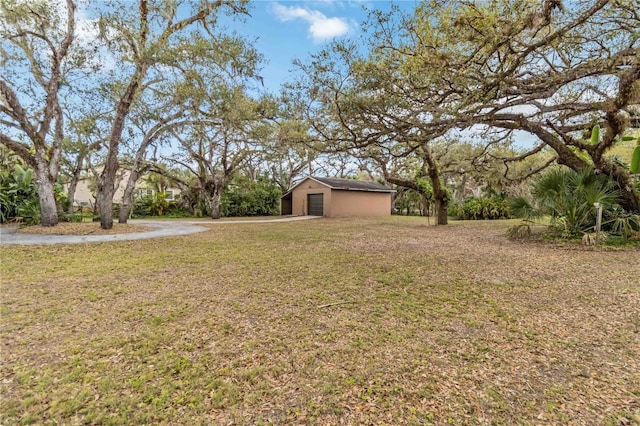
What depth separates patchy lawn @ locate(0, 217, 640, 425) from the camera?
1922 millimetres

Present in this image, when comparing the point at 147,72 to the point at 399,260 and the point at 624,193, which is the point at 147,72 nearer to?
the point at 399,260

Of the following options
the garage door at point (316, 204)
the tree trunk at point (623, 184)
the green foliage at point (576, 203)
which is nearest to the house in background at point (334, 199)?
the garage door at point (316, 204)

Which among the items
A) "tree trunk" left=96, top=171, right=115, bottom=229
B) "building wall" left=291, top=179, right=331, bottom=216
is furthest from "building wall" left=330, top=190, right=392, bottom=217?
"tree trunk" left=96, top=171, right=115, bottom=229

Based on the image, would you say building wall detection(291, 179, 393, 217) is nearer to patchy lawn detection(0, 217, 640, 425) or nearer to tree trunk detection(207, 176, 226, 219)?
tree trunk detection(207, 176, 226, 219)

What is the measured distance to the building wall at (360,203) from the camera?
2081 cm

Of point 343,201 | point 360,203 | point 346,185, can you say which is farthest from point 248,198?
point 360,203

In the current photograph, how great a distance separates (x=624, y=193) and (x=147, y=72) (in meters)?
14.4

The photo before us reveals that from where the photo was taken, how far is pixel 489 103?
6227mm

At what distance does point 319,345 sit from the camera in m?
2.70

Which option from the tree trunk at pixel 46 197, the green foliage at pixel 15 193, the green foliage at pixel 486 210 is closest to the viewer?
the tree trunk at pixel 46 197

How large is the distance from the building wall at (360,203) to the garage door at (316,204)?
1103 millimetres

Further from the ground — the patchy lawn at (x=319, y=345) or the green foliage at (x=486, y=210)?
the green foliage at (x=486, y=210)

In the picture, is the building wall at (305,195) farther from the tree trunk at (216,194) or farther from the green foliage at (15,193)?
the green foliage at (15,193)

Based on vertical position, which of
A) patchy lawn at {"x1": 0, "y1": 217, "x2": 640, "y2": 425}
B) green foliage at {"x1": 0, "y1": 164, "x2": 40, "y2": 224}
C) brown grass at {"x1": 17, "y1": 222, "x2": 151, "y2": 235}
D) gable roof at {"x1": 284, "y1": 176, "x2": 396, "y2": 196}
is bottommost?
patchy lawn at {"x1": 0, "y1": 217, "x2": 640, "y2": 425}
